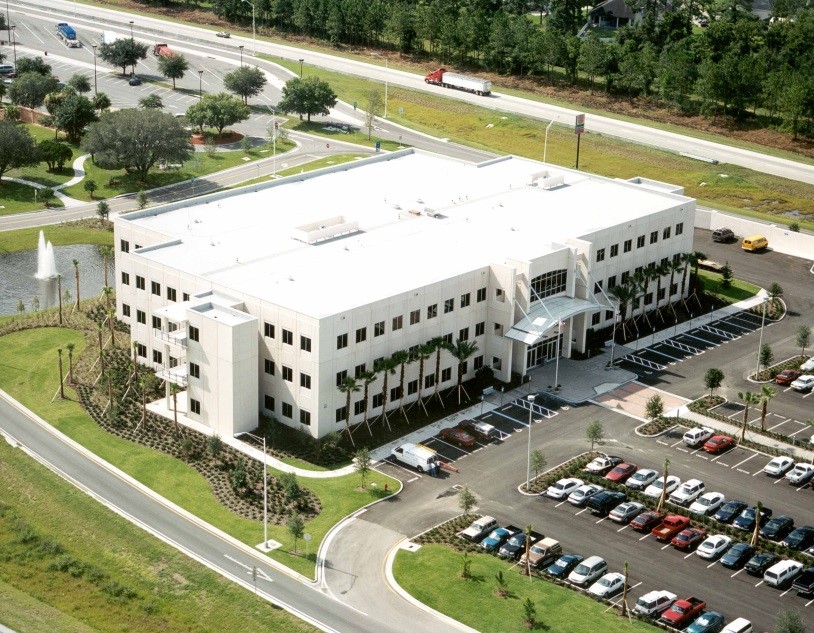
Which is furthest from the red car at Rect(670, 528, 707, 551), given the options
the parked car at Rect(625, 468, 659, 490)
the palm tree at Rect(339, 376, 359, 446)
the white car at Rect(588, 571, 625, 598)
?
the palm tree at Rect(339, 376, 359, 446)

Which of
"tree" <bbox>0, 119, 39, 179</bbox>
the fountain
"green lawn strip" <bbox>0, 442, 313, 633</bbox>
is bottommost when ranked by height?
"green lawn strip" <bbox>0, 442, 313, 633</bbox>

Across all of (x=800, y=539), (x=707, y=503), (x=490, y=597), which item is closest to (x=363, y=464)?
(x=490, y=597)

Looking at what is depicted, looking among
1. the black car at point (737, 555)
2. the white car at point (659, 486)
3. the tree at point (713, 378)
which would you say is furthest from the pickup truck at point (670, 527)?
the tree at point (713, 378)

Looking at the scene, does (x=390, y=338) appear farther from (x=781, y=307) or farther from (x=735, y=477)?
(x=781, y=307)

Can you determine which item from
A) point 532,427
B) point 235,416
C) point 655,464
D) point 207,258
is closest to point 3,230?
point 207,258

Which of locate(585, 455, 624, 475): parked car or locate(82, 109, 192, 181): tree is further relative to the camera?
locate(82, 109, 192, 181): tree

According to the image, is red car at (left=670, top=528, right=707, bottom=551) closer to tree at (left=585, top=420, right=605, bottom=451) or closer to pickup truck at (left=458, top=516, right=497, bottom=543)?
pickup truck at (left=458, top=516, right=497, bottom=543)

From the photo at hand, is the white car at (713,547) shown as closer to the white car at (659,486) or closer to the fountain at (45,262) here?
the white car at (659,486)
